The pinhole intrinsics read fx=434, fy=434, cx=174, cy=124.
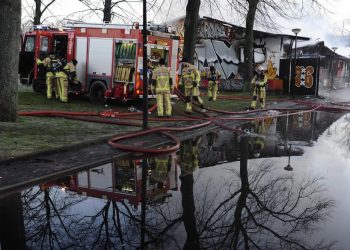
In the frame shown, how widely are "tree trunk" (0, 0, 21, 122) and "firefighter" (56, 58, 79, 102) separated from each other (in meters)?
4.56

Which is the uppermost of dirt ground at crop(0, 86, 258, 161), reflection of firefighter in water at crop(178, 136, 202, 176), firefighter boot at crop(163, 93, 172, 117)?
firefighter boot at crop(163, 93, 172, 117)

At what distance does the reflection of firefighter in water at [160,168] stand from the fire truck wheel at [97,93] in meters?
7.70

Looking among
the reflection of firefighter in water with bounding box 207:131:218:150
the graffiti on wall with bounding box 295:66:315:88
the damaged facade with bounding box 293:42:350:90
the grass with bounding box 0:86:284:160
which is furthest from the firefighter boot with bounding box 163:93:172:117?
the damaged facade with bounding box 293:42:350:90

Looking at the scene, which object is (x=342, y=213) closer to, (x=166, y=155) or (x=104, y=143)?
(x=166, y=155)

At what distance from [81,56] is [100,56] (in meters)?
0.85

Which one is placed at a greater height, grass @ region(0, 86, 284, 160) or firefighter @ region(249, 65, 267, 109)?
firefighter @ region(249, 65, 267, 109)

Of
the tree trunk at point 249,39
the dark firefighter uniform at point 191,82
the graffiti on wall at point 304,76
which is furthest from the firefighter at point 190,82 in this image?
the graffiti on wall at point 304,76

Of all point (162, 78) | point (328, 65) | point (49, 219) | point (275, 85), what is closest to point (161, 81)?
point (162, 78)

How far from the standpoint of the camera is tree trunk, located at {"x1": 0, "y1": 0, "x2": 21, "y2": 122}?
9.45m

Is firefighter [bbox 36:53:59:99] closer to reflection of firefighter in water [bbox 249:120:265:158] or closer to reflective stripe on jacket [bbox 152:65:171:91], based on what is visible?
reflective stripe on jacket [bbox 152:65:171:91]

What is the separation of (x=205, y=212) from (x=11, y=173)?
2.90 meters

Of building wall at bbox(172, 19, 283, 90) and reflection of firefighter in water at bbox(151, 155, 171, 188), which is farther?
building wall at bbox(172, 19, 283, 90)

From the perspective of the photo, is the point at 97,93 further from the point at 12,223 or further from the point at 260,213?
the point at 260,213

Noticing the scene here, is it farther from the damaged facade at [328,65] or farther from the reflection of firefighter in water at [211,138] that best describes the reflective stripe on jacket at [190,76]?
the damaged facade at [328,65]
